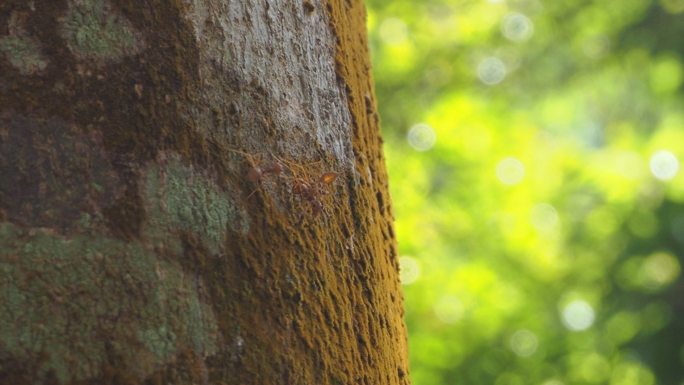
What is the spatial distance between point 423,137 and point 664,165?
6.53ft

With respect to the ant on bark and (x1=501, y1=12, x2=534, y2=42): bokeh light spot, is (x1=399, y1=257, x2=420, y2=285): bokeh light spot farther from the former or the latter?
the ant on bark

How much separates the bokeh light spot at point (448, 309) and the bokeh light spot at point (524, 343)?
0.62 m

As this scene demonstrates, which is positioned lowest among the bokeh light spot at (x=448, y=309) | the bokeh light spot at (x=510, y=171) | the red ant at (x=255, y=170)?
the red ant at (x=255, y=170)

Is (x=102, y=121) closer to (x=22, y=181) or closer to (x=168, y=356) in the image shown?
(x=22, y=181)

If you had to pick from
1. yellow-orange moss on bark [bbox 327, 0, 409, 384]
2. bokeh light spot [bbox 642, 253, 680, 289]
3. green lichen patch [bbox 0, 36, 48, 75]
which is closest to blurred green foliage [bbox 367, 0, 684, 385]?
bokeh light spot [bbox 642, 253, 680, 289]

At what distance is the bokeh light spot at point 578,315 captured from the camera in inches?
266

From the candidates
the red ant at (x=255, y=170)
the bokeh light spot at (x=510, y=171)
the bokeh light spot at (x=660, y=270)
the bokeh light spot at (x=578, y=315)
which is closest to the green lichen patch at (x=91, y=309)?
the red ant at (x=255, y=170)

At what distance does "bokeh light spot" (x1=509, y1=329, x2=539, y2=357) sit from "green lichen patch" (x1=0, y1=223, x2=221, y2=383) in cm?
542

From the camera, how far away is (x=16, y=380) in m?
0.83

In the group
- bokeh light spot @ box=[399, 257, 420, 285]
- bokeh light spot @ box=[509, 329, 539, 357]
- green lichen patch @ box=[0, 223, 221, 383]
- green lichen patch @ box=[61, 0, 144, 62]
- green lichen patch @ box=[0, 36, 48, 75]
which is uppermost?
bokeh light spot @ box=[399, 257, 420, 285]

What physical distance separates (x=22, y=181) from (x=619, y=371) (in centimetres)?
594

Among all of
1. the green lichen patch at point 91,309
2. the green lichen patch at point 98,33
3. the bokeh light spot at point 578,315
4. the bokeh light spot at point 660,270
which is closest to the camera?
the green lichen patch at point 91,309

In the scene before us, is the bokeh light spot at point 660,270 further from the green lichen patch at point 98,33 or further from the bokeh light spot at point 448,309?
the green lichen patch at point 98,33

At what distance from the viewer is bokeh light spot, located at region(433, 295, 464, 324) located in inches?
270
